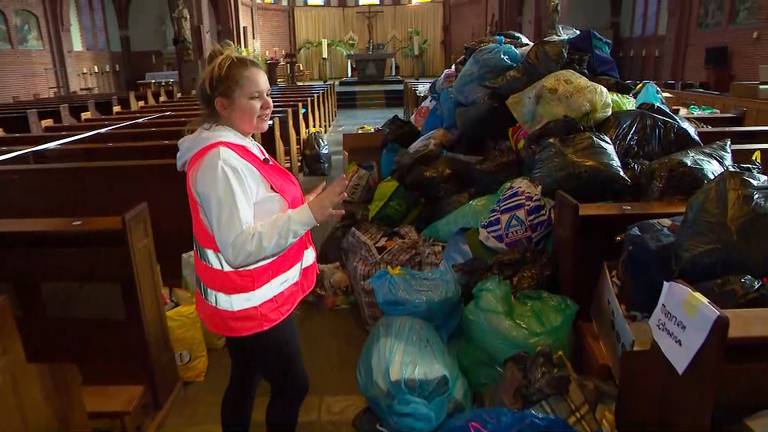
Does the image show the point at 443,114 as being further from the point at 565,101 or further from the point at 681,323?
the point at 681,323

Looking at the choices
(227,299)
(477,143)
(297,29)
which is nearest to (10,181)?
(227,299)

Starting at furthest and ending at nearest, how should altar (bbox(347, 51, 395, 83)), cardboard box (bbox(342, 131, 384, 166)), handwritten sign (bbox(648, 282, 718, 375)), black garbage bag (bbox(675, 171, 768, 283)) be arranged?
altar (bbox(347, 51, 395, 83)), cardboard box (bbox(342, 131, 384, 166)), black garbage bag (bbox(675, 171, 768, 283)), handwritten sign (bbox(648, 282, 718, 375))

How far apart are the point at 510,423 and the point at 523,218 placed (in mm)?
1123

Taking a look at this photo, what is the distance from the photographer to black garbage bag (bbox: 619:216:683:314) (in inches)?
58.9

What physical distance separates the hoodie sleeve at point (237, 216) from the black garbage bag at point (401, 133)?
108 inches

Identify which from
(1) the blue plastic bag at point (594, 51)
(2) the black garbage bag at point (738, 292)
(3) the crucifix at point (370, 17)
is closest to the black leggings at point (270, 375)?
(2) the black garbage bag at point (738, 292)

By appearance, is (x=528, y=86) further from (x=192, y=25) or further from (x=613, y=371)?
(x=192, y=25)

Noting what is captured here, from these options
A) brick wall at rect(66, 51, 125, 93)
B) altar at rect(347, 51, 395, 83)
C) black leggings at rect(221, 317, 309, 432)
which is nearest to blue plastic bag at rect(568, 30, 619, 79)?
black leggings at rect(221, 317, 309, 432)

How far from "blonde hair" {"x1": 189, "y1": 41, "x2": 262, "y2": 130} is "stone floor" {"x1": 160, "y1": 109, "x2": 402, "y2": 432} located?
48.6 inches

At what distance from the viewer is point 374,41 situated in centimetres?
1955

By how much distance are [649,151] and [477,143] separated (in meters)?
1.05

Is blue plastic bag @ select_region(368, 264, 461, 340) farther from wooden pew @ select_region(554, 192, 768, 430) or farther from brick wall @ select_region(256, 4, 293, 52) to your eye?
brick wall @ select_region(256, 4, 293, 52)

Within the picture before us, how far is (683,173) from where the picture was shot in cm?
192

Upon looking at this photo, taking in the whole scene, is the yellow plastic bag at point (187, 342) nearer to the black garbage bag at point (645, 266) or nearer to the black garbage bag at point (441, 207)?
the black garbage bag at point (441, 207)
